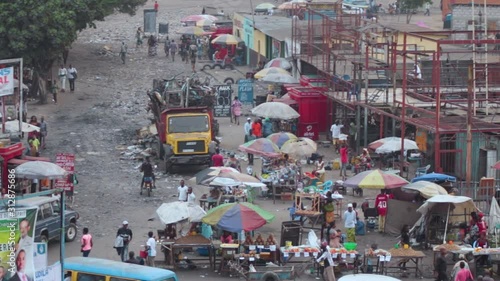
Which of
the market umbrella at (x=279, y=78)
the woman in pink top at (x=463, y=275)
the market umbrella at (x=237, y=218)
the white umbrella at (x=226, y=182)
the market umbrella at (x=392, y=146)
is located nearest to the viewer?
the woman in pink top at (x=463, y=275)

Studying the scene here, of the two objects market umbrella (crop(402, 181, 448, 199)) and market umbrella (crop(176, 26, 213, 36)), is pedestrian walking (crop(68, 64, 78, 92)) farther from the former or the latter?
market umbrella (crop(402, 181, 448, 199))

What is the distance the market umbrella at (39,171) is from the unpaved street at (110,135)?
54.8 inches

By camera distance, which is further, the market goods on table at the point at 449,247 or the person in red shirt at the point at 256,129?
the person in red shirt at the point at 256,129

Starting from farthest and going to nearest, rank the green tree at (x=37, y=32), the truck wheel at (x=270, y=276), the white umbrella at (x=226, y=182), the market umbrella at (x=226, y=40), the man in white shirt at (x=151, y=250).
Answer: the market umbrella at (x=226, y=40)
the green tree at (x=37, y=32)
the white umbrella at (x=226, y=182)
the man in white shirt at (x=151, y=250)
the truck wheel at (x=270, y=276)

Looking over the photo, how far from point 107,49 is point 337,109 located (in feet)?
84.7

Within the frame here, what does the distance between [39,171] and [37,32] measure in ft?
A: 55.7

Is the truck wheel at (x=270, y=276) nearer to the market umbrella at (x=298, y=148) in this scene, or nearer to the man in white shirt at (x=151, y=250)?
the man in white shirt at (x=151, y=250)

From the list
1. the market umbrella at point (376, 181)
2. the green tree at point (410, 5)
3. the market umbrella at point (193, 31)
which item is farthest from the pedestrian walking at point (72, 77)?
the green tree at point (410, 5)

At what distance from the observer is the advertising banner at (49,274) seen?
18.4 m

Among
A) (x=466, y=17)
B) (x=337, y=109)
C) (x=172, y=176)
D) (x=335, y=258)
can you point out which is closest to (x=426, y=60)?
(x=337, y=109)

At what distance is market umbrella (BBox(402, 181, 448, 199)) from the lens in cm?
2861

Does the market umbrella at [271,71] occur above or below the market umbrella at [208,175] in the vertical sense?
above

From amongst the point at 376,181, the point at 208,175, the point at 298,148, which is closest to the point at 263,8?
the point at 298,148

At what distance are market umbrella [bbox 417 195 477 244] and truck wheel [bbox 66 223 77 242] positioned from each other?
27.1 ft
